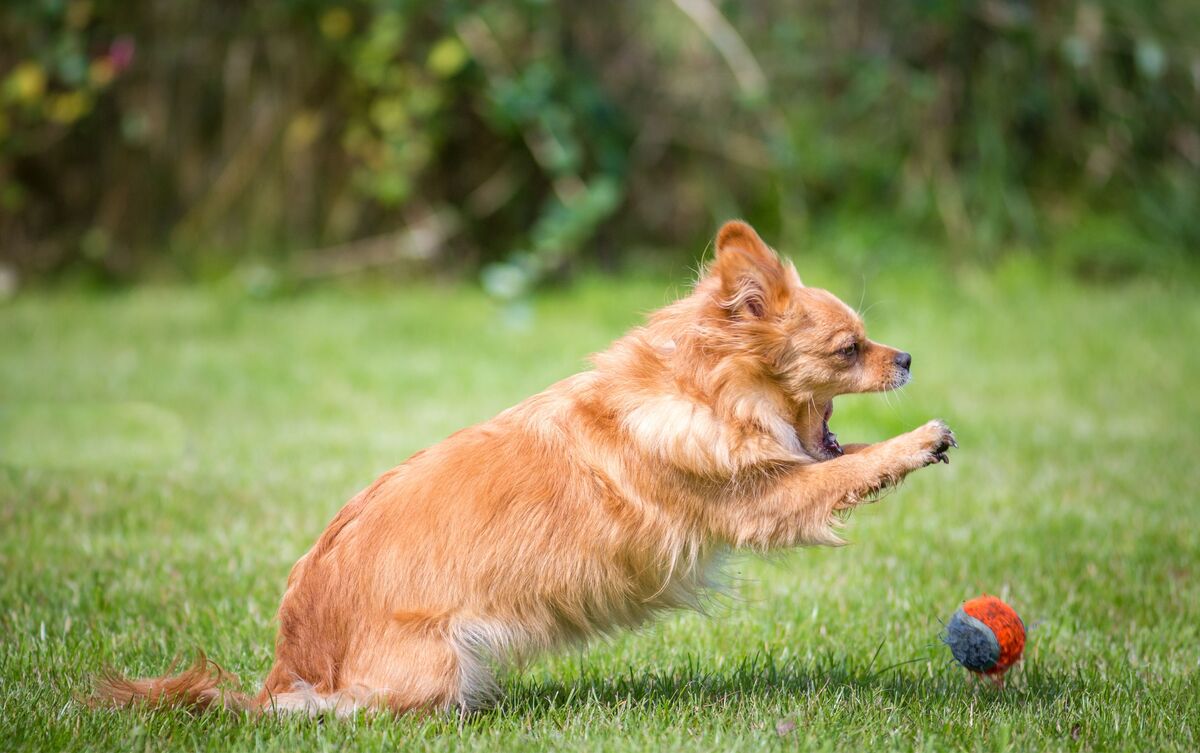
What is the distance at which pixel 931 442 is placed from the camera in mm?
3244

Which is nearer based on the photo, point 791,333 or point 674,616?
point 791,333

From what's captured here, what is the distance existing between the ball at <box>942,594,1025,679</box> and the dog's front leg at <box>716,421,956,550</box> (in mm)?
580

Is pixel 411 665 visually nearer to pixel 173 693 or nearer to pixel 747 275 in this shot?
pixel 173 693

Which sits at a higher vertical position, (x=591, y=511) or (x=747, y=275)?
(x=747, y=275)

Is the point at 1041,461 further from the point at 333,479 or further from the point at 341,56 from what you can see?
the point at 341,56

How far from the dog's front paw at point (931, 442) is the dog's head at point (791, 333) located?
0.68 feet

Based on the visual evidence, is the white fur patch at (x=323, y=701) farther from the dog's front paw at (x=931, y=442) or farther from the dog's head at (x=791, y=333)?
the dog's front paw at (x=931, y=442)

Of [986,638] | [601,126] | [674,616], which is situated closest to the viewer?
[986,638]

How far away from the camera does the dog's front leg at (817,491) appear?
3223mm

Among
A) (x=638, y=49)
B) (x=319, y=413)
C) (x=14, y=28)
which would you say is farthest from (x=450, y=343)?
(x=14, y=28)

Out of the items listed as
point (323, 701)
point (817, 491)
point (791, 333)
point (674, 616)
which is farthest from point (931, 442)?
point (323, 701)

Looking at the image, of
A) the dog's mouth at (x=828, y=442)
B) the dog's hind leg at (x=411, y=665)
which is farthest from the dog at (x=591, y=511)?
the dog's mouth at (x=828, y=442)

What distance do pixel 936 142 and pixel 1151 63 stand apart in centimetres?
173

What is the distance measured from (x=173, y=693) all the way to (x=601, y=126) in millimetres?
7565
